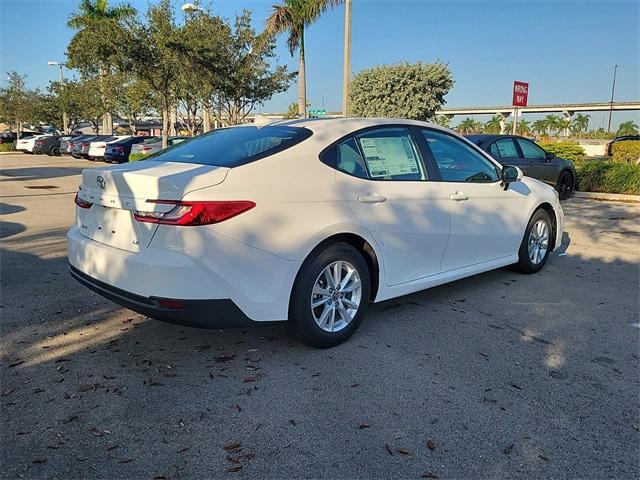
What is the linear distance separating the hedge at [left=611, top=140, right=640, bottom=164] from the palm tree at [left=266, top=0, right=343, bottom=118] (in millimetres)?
10716

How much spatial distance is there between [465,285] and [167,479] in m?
3.79

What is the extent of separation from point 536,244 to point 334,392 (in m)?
3.65

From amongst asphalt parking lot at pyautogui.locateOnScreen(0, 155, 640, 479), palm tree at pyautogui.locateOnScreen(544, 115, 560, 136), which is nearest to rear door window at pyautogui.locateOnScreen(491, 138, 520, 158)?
asphalt parking lot at pyautogui.locateOnScreen(0, 155, 640, 479)

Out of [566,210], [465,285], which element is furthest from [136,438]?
[566,210]

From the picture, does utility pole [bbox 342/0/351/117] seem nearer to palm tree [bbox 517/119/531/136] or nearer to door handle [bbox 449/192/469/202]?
door handle [bbox 449/192/469/202]

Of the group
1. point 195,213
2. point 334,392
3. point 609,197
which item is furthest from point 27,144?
point 334,392

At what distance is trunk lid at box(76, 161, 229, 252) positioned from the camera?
3135mm

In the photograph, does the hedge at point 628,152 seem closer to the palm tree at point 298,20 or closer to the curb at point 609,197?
the curb at point 609,197

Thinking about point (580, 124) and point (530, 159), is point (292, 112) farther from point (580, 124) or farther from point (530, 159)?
point (580, 124)

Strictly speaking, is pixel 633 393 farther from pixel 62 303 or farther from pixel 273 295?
pixel 62 303

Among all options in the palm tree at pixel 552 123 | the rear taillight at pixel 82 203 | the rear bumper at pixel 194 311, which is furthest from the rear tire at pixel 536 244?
the palm tree at pixel 552 123

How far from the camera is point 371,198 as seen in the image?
387 centimetres

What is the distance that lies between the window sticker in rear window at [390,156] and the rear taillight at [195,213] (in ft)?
4.30

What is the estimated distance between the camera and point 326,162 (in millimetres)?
3721
